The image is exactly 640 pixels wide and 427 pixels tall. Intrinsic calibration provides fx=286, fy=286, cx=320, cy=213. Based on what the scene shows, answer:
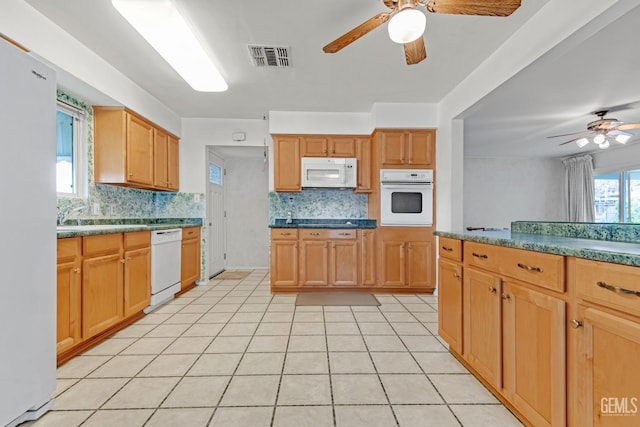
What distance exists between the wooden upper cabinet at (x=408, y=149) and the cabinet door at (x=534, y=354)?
8.32ft

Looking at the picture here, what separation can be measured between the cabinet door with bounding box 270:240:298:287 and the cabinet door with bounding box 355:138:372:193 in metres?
1.22

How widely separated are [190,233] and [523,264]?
380 centimetres

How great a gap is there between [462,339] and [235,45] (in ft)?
9.35

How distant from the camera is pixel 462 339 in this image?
6.10 feet

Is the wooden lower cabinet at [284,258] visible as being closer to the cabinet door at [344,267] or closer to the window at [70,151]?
the cabinet door at [344,267]

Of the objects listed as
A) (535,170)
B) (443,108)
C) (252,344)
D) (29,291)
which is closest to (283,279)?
(252,344)

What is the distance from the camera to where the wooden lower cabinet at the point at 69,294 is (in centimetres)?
188

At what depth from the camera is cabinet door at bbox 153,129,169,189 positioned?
3668 mm

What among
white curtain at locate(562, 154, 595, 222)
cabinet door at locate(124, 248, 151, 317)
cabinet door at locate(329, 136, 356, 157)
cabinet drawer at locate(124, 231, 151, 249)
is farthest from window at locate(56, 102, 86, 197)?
white curtain at locate(562, 154, 595, 222)

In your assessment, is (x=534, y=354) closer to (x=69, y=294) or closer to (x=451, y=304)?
(x=451, y=304)

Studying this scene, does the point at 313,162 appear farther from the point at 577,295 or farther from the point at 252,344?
the point at 577,295

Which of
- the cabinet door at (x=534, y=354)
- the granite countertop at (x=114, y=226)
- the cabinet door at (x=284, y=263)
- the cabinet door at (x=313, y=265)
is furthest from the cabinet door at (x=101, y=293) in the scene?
the cabinet door at (x=534, y=354)

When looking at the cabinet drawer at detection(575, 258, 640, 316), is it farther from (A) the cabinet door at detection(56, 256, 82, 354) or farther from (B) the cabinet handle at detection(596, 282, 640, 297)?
(A) the cabinet door at detection(56, 256, 82, 354)

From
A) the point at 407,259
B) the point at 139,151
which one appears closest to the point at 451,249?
the point at 407,259
